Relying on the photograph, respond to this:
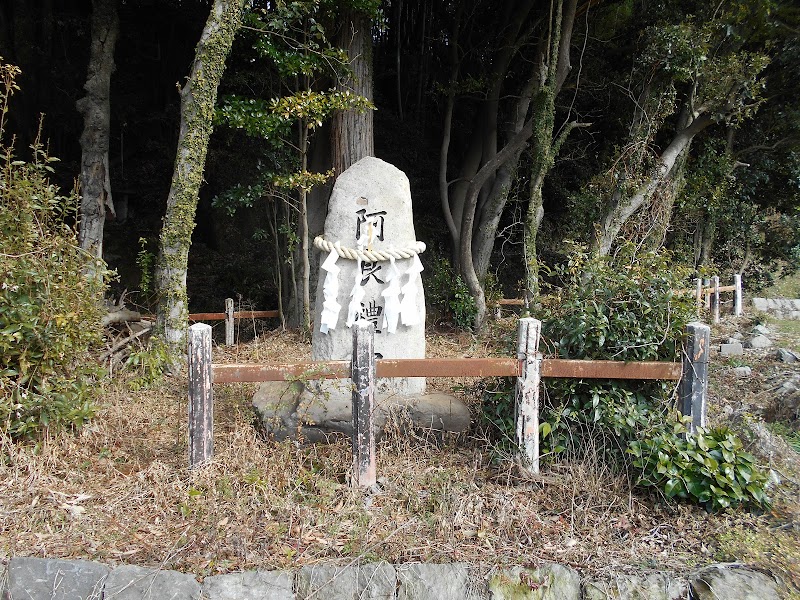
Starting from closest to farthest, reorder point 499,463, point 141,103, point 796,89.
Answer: point 499,463 → point 796,89 → point 141,103

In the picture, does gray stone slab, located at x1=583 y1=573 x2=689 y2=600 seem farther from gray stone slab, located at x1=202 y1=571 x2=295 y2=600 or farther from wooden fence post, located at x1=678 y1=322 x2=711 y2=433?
gray stone slab, located at x1=202 y1=571 x2=295 y2=600

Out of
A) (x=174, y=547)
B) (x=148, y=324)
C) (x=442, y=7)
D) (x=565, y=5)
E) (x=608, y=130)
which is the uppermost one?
(x=442, y=7)

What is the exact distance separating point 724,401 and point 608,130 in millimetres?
8016

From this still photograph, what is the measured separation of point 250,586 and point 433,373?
5.62 feet

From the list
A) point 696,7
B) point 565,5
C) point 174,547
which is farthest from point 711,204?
point 174,547

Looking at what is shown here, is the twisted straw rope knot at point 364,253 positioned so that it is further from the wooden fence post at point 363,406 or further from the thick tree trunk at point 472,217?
the thick tree trunk at point 472,217

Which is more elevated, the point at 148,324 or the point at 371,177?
the point at 371,177

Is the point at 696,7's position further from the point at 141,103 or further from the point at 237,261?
the point at 141,103

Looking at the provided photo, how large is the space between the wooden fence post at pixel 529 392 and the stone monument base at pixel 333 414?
0.73m

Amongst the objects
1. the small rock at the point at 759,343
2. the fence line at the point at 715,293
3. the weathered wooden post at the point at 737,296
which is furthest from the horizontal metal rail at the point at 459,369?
the weathered wooden post at the point at 737,296

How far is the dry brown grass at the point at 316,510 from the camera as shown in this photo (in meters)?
3.17

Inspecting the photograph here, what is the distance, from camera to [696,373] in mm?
3723

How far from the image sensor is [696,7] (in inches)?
374

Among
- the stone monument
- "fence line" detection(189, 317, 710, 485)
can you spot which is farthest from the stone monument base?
"fence line" detection(189, 317, 710, 485)
